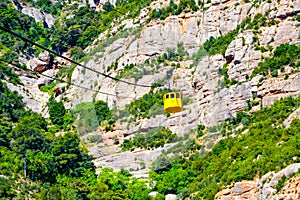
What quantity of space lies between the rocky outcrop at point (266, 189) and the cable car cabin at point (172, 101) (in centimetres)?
2214

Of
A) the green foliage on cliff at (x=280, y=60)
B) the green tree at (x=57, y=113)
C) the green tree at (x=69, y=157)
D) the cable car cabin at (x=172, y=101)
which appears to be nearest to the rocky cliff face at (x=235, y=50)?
the green foliage on cliff at (x=280, y=60)

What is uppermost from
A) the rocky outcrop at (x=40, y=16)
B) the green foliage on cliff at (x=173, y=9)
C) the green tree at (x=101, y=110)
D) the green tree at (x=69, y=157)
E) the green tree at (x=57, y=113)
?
the rocky outcrop at (x=40, y=16)

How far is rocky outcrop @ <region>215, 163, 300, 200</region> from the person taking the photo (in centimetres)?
5828

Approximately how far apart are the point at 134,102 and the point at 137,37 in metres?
12.7

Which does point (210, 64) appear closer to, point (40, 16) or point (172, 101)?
point (172, 101)

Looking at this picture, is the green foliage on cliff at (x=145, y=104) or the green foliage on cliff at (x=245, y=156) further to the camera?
the green foliage on cliff at (x=245, y=156)

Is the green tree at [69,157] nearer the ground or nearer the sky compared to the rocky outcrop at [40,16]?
nearer the ground

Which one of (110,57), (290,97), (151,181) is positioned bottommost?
(151,181)

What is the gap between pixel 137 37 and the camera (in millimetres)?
56250

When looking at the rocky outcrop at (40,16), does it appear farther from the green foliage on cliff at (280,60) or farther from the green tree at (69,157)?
the green foliage on cliff at (280,60)

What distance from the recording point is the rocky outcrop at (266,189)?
58.3 metres

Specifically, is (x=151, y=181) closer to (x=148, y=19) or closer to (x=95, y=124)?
(x=148, y=19)

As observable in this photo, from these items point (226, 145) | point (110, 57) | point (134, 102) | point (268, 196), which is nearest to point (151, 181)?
point (226, 145)

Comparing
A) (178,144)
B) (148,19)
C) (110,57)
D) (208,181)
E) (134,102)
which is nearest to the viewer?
(134,102)
